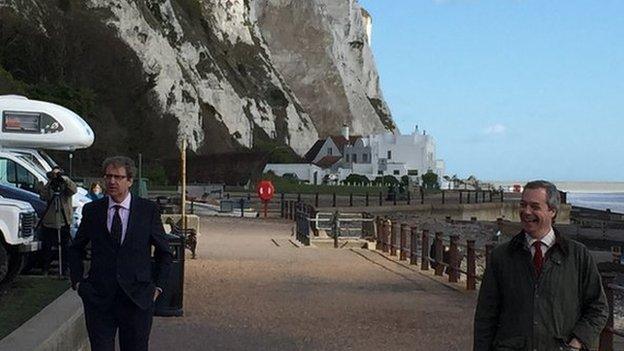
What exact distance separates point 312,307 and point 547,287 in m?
8.50

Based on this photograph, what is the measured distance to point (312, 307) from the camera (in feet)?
42.1

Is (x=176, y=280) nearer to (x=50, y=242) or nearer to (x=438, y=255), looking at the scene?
(x=50, y=242)

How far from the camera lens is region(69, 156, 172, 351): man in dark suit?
587 centimetres

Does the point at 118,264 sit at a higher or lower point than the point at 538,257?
lower

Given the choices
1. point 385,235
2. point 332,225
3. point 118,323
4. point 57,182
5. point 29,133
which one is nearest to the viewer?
point 118,323

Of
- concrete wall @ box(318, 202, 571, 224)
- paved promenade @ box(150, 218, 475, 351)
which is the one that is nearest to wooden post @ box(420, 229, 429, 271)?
paved promenade @ box(150, 218, 475, 351)

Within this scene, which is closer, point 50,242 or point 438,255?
point 50,242

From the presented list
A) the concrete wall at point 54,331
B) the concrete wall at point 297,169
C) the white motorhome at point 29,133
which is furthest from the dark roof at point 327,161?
the concrete wall at point 54,331

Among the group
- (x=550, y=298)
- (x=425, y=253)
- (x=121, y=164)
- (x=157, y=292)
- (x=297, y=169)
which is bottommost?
(x=425, y=253)

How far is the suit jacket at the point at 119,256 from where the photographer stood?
588 cm

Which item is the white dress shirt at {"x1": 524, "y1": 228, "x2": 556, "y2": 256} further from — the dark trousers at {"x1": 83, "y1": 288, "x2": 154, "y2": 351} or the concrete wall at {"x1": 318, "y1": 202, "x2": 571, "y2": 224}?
the concrete wall at {"x1": 318, "y1": 202, "x2": 571, "y2": 224}

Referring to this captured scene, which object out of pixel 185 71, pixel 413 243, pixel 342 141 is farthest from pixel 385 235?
pixel 342 141

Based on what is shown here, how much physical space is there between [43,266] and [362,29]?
168 metres

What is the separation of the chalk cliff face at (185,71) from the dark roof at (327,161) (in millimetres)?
5648
